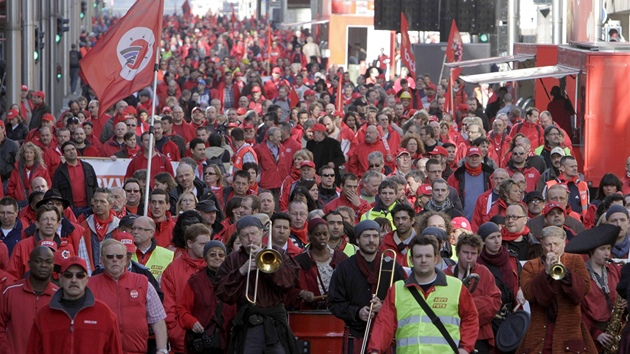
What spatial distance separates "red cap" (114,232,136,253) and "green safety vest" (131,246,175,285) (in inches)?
13.3

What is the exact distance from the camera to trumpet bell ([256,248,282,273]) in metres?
10.7

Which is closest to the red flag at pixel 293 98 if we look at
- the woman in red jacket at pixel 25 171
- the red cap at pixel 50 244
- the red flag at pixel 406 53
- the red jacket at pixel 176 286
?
the red flag at pixel 406 53

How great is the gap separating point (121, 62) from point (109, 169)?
3.51m

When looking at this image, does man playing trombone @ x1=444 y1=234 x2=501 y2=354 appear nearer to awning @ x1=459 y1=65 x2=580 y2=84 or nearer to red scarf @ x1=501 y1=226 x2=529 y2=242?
red scarf @ x1=501 y1=226 x2=529 y2=242

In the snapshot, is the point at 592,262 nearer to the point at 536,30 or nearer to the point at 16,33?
the point at 16,33

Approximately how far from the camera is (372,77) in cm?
4166

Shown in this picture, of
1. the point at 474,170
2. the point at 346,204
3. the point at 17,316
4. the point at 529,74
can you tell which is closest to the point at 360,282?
the point at 17,316

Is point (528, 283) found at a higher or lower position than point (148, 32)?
lower

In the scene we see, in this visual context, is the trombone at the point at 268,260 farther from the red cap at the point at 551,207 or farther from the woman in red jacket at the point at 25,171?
the woman in red jacket at the point at 25,171


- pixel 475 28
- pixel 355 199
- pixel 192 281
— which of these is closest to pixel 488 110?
pixel 475 28

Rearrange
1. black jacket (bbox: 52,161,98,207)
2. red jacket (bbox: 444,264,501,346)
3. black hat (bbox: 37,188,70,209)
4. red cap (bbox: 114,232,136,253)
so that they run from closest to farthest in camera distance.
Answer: red jacket (bbox: 444,264,501,346) → red cap (bbox: 114,232,136,253) → black hat (bbox: 37,188,70,209) → black jacket (bbox: 52,161,98,207)

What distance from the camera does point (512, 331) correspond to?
11.2 m

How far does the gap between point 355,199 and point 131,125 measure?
680cm

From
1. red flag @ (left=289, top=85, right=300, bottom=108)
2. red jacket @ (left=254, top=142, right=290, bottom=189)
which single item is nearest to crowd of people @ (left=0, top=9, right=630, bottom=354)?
red jacket @ (left=254, top=142, right=290, bottom=189)
